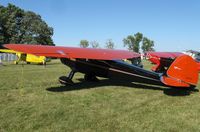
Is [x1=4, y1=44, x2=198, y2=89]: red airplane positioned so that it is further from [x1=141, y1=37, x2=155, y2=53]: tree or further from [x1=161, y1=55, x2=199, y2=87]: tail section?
[x1=141, y1=37, x2=155, y2=53]: tree

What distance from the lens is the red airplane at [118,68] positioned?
8.62 metres

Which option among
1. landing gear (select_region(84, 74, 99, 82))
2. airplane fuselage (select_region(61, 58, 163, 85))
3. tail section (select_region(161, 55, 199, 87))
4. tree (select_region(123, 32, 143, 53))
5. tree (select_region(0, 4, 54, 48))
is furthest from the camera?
tree (select_region(123, 32, 143, 53))

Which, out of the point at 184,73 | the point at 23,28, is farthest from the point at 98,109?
the point at 23,28

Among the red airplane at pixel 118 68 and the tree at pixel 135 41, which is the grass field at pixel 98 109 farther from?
the tree at pixel 135 41

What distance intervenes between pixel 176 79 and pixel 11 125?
18.1 ft

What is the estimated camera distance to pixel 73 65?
448 inches

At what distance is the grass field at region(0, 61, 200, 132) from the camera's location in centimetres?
541

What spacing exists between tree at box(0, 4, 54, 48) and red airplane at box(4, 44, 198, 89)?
51.3 metres

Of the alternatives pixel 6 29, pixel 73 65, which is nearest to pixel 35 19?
pixel 6 29

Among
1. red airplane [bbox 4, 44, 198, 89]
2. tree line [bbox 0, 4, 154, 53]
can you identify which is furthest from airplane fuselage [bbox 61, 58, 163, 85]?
tree line [bbox 0, 4, 154, 53]

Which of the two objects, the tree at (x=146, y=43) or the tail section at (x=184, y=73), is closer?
the tail section at (x=184, y=73)

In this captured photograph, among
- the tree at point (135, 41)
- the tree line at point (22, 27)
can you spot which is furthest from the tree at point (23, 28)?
the tree at point (135, 41)

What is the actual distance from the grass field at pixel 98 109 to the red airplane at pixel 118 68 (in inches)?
19.5

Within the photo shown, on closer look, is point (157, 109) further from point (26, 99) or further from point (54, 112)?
point (26, 99)
